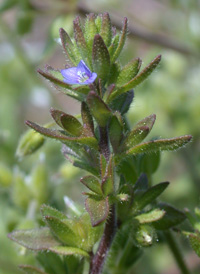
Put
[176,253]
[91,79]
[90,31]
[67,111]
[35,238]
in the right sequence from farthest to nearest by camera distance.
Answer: [67,111] < [176,253] < [35,238] < [90,31] < [91,79]

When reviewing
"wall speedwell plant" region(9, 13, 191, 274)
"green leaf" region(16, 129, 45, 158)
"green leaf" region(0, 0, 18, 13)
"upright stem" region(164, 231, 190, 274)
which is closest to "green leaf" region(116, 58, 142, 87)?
"wall speedwell plant" region(9, 13, 191, 274)

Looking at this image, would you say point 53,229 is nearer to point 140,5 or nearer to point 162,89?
point 162,89

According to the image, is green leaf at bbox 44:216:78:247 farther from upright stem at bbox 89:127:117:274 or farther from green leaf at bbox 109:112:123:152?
green leaf at bbox 109:112:123:152

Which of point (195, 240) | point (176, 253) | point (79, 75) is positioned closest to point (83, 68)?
point (79, 75)

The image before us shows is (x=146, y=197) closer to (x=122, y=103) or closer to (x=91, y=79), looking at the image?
(x=122, y=103)

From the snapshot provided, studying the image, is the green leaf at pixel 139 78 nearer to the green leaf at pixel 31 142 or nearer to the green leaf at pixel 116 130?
the green leaf at pixel 116 130
